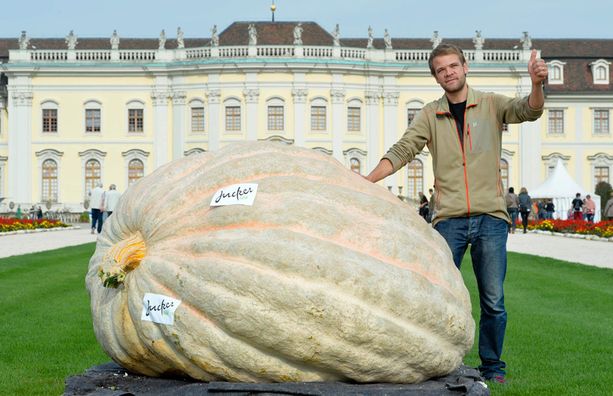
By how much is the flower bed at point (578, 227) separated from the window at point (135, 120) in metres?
26.1

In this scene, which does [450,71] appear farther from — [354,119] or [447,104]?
[354,119]

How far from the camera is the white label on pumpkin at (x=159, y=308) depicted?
12.8ft

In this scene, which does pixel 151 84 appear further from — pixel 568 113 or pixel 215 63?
pixel 568 113

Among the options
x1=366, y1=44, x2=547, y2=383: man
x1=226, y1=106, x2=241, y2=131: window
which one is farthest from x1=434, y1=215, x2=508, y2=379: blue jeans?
x1=226, y1=106, x2=241, y2=131: window

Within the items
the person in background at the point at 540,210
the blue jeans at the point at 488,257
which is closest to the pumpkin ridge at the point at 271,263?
the blue jeans at the point at 488,257

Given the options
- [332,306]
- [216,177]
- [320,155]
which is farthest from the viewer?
[320,155]

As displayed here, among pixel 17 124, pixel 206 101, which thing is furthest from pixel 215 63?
pixel 17 124

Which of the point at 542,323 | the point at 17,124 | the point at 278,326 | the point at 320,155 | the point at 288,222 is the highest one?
the point at 17,124

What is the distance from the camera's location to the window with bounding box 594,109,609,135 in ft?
178

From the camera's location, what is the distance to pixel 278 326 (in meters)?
3.79

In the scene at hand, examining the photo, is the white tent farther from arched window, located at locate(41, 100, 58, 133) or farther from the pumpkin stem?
the pumpkin stem

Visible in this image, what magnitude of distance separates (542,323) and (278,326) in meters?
4.85

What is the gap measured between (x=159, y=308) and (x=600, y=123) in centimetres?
5345

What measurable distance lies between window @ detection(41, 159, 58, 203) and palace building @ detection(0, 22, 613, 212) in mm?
54
